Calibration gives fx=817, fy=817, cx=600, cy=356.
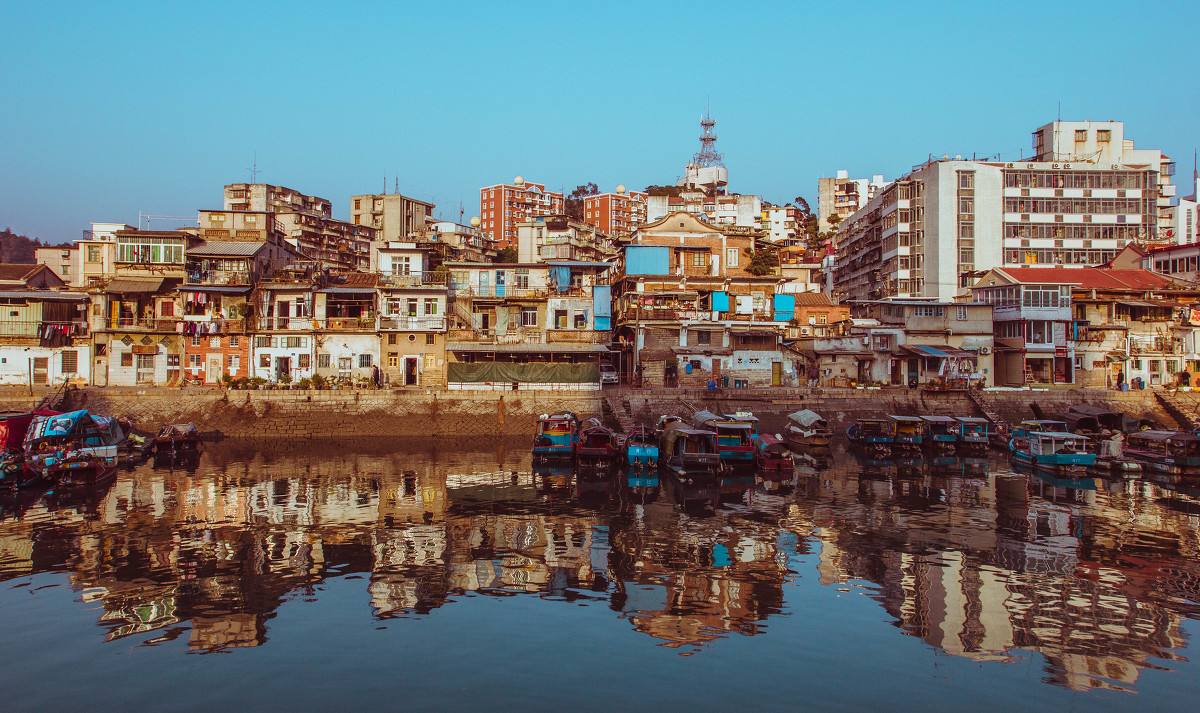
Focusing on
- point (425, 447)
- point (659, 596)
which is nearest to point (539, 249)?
point (425, 447)

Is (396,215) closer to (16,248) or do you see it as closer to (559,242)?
(559,242)

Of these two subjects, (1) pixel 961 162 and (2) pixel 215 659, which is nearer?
(2) pixel 215 659

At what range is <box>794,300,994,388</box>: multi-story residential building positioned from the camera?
6050 centimetres

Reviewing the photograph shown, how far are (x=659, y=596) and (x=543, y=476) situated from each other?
748 inches

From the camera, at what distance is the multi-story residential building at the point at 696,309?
59.8 metres

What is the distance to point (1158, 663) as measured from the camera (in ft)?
55.0

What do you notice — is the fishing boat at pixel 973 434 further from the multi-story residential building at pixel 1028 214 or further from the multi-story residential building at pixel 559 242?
the multi-story residential building at pixel 559 242

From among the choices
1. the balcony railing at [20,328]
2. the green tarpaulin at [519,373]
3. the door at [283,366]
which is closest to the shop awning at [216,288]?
the door at [283,366]

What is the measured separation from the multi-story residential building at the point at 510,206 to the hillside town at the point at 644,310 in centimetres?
4911

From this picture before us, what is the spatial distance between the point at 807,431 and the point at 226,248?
43.5 meters

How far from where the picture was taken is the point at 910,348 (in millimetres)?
61500

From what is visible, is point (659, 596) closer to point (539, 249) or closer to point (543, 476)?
point (543, 476)

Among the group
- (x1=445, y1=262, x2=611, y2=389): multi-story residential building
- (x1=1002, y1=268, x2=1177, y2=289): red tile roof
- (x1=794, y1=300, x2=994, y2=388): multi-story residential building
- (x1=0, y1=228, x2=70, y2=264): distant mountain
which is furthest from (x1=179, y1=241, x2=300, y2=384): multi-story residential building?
(x1=0, y1=228, x2=70, y2=264): distant mountain

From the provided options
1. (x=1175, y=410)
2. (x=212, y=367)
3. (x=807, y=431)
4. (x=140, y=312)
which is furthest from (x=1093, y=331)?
(x=140, y=312)
